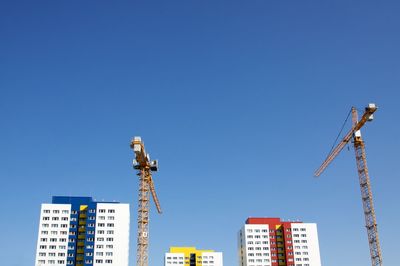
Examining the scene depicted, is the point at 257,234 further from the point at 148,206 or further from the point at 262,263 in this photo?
the point at 148,206

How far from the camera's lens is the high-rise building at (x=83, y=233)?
109 metres

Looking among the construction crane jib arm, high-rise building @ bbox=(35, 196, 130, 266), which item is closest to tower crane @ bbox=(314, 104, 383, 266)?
the construction crane jib arm

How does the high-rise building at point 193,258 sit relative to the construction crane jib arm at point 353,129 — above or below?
below

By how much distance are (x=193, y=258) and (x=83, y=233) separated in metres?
77.6

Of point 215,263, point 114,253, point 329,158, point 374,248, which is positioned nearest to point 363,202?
point 374,248

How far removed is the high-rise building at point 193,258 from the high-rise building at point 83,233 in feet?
234

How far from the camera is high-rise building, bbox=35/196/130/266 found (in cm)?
10856

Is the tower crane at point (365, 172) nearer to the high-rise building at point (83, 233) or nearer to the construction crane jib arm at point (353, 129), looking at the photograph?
the construction crane jib arm at point (353, 129)

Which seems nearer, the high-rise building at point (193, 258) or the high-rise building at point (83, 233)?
the high-rise building at point (83, 233)

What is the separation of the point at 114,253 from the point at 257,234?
50504 millimetres

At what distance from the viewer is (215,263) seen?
581ft

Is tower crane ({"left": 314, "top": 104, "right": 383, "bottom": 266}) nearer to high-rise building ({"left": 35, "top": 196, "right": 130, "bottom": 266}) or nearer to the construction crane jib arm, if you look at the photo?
the construction crane jib arm

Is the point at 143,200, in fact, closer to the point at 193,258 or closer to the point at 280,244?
the point at 280,244

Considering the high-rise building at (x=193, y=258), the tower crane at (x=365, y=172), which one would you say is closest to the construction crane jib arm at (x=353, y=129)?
the tower crane at (x=365, y=172)
